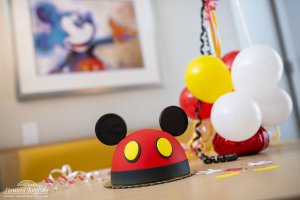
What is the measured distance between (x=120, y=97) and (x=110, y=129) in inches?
52.9

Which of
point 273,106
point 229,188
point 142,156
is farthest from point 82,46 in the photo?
point 229,188

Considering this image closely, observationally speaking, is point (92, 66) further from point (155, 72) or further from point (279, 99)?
point (279, 99)

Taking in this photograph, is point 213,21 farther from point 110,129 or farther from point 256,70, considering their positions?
point 110,129

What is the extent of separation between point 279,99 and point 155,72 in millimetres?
1196

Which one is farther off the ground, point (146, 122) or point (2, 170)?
point (146, 122)

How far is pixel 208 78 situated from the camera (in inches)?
40.3

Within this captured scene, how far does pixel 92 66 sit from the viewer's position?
2082 mm

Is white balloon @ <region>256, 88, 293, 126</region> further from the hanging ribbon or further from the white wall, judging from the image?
the white wall

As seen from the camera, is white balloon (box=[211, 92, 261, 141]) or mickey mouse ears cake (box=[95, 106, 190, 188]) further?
white balloon (box=[211, 92, 261, 141])

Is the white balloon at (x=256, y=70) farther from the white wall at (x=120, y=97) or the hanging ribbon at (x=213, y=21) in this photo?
the white wall at (x=120, y=97)

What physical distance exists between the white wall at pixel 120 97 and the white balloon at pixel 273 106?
110 centimetres

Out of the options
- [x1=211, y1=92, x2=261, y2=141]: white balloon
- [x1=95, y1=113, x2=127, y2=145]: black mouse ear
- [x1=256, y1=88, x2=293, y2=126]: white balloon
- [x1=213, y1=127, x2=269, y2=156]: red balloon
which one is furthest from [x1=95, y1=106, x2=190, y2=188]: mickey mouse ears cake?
[x1=256, y1=88, x2=293, y2=126]: white balloon

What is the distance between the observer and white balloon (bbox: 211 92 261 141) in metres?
0.91

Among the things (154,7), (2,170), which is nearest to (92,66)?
(154,7)
